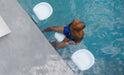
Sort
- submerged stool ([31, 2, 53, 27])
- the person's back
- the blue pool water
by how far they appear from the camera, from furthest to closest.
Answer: the blue pool water < submerged stool ([31, 2, 53, 27]) < the person's back

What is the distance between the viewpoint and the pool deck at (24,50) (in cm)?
210

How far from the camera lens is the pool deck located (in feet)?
6.88

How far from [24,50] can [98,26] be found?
2.47 meters

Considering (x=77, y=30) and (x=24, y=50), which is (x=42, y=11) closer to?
(x=77, y=30)

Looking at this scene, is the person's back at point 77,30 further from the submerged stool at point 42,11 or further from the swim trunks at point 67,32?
the submerged stool at point 42,11

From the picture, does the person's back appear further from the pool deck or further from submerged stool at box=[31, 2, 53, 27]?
submerged stool at box=[31, 2, 53, 27]

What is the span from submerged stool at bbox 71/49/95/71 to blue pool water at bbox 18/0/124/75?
2.56 ft

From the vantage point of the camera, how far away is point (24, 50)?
2174mm

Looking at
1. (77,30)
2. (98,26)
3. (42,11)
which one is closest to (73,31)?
(77,30)

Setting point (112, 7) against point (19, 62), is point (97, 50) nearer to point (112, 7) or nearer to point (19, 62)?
point (112, 7)

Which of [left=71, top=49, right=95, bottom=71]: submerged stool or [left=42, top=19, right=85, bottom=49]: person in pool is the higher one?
[left=42, top=19, right=85, bottom=49]: person in pool

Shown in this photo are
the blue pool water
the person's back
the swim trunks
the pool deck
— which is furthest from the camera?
the blue pool water

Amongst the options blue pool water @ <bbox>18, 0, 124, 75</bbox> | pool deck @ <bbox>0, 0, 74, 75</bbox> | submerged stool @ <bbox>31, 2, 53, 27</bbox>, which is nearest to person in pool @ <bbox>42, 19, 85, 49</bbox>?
submerged stool @ <bbox>31, 2, 53, 27</bbox>

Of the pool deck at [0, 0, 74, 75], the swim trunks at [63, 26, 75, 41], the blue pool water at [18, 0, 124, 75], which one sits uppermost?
the pool deck at [0, 0, 74, 75]
